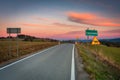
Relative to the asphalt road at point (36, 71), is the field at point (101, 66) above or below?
below

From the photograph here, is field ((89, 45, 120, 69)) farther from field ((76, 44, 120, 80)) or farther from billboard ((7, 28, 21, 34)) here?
billboard ((7, 28, 21, 34))

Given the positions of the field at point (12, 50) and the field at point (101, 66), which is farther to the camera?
the field at point (12, 50)

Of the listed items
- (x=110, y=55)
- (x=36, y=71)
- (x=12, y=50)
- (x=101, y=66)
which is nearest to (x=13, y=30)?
(x=12, y=50)

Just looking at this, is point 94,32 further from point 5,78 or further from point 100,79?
point 5,78

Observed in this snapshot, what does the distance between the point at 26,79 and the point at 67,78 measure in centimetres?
190

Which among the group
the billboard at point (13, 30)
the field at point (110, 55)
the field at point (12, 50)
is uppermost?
the billboard at point (13, 30)

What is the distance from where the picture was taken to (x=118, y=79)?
12.3 metres

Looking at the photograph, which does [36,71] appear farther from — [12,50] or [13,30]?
[12,50]

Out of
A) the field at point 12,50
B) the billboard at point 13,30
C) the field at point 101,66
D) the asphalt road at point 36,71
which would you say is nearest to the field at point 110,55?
the field at point 101,66

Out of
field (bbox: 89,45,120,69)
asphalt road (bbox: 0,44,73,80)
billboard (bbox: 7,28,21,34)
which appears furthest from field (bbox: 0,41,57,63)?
field (bbox: 89,45,120,69)

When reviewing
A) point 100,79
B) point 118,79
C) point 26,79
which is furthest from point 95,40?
point 26,79

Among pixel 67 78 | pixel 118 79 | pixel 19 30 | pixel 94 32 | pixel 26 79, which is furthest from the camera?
pixel 94 32

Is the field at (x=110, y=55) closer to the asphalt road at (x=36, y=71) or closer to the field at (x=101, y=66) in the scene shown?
the field at (x=101, y=66)

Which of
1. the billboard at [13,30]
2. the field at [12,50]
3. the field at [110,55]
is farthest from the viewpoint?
the billboard at [13,30]
